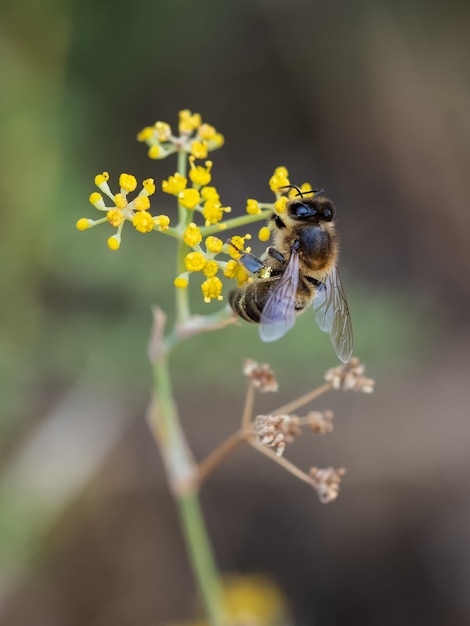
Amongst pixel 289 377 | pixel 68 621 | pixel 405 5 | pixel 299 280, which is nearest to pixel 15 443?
pixel 68 621

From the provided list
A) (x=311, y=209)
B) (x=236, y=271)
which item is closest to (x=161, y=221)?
(x=236, y=271)

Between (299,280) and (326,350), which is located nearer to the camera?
(299,280)

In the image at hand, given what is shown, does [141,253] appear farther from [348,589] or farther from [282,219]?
[348,589]

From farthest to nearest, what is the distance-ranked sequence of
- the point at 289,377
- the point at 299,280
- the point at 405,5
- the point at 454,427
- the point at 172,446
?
the point at 405,5 < the point at 454,427 < the point at 289,377 < the point at 172,446 < the point at 299,280

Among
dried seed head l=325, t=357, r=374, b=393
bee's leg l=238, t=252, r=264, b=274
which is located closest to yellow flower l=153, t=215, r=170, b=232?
bee's leg l=238, t=252, r=264, b=274

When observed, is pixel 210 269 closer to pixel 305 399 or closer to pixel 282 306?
pixel 282 306

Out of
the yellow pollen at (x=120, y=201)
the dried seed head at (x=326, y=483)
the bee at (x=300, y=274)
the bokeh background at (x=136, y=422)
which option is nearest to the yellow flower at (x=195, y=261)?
the bee at (x=300, y=274)
